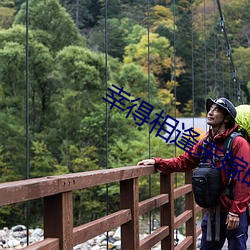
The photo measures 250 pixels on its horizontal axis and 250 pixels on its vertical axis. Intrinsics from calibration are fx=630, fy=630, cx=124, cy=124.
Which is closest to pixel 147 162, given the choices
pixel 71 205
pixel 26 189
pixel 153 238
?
pixel 153 238

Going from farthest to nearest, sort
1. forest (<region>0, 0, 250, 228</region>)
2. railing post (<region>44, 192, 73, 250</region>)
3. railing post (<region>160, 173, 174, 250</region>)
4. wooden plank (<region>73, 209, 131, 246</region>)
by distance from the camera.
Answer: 1. forest (<region>0, 0, 250, 228</region>)
2. railing post (<region>160, 173, 174, 250</region>)
3. wooden plank (<region>73, 209, 131, 246</region>)
4. railing post (<region>44, 192, 73, 250</region>)

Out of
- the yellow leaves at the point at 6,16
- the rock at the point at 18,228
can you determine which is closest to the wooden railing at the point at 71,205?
the rock at the point at 18,228

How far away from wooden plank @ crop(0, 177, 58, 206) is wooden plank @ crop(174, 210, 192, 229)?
4.69 feet

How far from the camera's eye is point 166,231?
96.0 inches

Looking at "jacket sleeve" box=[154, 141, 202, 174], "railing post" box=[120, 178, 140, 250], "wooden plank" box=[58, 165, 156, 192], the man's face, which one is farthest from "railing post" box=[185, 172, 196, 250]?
the man's face

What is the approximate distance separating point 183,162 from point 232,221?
349 mm

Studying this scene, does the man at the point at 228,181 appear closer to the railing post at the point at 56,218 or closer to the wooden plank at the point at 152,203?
the wooden plank at the point at 152,203

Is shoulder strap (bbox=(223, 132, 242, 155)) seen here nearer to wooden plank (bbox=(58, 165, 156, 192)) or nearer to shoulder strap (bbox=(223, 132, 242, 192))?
shoulder strap (bbox=(223, 132, 242, 192))

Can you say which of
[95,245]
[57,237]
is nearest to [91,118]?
[95,245]

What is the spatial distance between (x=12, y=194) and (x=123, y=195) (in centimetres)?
88

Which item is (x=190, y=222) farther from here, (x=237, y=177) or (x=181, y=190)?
(x=237, y=177)

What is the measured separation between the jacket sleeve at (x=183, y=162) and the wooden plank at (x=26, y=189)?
861 millimetres

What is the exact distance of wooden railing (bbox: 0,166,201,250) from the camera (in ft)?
4.02

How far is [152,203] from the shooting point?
2238mm
